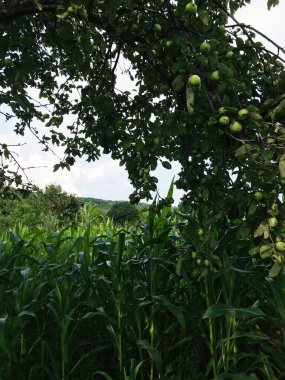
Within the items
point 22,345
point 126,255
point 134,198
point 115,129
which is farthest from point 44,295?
point 115,129

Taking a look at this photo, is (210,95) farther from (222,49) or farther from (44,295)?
(44,295)

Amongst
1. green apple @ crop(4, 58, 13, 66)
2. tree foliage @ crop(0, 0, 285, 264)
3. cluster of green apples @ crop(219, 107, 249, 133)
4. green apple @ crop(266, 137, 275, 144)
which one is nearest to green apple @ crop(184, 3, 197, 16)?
tree foliage @ crop(0, 0, 285, 264)

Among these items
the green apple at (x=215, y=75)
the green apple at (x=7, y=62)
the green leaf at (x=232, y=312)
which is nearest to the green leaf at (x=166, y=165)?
the green leaf at (x=232, y=312)

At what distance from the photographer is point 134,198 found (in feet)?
10.1

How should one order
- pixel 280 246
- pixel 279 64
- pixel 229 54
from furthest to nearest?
pixel 279 64, pixel 229 54, pixel 280 246

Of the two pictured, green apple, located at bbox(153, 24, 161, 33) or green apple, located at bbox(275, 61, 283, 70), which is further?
green apple, located at bbox(275, 61, 283, 70)

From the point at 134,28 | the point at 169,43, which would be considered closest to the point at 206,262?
the point at 169,43

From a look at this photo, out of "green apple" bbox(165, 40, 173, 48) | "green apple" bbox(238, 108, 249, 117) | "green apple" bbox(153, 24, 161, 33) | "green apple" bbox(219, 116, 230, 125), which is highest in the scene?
"green apple" bbox(153, 24, 161, 33)

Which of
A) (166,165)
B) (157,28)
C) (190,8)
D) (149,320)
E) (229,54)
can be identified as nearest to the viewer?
(190,8)

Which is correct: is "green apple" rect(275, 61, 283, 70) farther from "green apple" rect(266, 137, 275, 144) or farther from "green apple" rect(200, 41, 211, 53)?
"green apple" rect(266, 137, 275, 144)

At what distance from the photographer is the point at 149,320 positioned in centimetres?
288

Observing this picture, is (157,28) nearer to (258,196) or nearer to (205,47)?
(205,47)

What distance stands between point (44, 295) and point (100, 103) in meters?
1.62

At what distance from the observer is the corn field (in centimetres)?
265
